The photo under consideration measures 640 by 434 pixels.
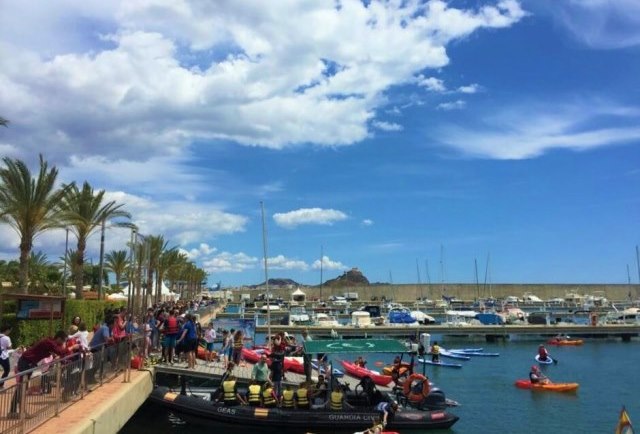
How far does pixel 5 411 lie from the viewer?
31.7 feet

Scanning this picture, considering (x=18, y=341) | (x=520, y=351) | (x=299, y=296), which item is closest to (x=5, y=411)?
(x=18, y=341)

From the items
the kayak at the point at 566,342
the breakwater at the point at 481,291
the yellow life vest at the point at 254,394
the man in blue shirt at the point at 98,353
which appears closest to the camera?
the man in blue shirt at the point at 98,353

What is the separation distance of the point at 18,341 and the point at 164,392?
742 cm

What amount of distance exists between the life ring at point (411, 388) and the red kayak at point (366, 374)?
238 cm

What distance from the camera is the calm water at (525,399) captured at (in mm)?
22719

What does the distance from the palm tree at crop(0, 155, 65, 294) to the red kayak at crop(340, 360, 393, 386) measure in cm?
1661

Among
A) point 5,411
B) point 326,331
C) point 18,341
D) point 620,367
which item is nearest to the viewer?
point 5,411

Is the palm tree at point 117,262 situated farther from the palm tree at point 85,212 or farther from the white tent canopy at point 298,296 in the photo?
the white tent canopy at point 298,296

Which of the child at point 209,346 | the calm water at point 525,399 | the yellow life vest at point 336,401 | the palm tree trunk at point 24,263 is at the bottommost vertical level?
the calm water at point 525,399

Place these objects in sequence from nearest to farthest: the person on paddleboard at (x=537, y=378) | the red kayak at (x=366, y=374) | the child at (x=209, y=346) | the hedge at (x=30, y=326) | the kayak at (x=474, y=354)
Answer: the hedge at (x=30, y=326) < the child at (x=209, y=346) < the red kayak at (x=366, y=374) < the person on paddleboard at (x=537, y=378) < the kayak at (x=474, y=354)

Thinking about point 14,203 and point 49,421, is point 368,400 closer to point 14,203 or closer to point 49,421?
point 49,421

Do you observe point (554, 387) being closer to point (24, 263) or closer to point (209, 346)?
point (209, 346)

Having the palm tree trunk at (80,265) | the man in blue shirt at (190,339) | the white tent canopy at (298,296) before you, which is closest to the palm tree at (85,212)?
the palm tree trunk at (80,265)

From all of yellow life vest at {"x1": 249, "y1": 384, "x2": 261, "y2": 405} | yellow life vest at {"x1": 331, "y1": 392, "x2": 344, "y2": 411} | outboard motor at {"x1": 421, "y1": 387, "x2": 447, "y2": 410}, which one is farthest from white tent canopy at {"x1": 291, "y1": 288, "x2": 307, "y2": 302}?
yellow life vest at {"x1": 331, "y1": 392, "x2": 344, "y2": 411}
